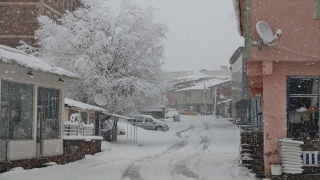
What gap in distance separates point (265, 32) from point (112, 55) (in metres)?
18.8

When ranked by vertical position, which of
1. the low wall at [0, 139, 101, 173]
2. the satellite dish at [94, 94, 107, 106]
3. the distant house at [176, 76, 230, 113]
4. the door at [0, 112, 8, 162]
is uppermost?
the distant house at [176, 76, 230, 113]

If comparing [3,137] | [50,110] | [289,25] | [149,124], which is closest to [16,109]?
[3,137]

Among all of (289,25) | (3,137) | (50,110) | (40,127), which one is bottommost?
(3,137)

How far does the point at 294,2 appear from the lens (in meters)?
13.8

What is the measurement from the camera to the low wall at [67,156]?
14.5 m

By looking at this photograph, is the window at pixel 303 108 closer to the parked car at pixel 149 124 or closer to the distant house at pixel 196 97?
the parked car at pixel 149 124

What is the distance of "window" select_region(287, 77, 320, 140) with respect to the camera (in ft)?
46.0

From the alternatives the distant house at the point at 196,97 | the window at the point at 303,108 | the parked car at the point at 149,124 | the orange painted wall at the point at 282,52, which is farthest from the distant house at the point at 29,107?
the distant house at the point at 196,97

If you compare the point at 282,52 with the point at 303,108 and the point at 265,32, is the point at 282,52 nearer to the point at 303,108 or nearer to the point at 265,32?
the point at 265,32

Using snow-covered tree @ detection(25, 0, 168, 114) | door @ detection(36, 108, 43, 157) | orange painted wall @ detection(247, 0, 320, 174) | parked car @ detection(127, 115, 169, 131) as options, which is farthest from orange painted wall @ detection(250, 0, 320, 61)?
parked car @ detection(127, 115, 169, 131)

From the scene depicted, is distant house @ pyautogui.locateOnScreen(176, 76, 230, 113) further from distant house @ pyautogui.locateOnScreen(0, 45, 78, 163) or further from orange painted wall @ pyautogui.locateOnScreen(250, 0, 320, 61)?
orange painted wall @ pyautogui.locateOnScreen(250, 0, 320, 61)

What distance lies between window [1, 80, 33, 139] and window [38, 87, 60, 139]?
3.04 ft

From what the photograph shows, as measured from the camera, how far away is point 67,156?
18609 millimetres

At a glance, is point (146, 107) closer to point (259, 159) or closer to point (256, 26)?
point (259, 159)
